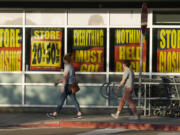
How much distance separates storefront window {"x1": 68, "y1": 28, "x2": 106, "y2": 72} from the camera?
14836 millimetres

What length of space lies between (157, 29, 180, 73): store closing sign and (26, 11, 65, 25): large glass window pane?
296cm

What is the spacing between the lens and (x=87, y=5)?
14.8 metres

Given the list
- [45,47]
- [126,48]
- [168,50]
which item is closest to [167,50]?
[168,50]

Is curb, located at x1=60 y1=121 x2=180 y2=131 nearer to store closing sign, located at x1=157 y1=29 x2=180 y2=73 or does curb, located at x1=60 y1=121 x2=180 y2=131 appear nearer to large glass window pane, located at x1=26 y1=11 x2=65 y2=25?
store closing sign, located at x1=157 y1=29 x2=180 y2=73

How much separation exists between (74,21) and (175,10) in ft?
9.81

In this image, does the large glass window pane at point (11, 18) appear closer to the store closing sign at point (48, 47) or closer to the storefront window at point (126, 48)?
the store closing sign at point (48, 47)

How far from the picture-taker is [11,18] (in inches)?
591

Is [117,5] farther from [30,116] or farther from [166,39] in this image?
[30,116]

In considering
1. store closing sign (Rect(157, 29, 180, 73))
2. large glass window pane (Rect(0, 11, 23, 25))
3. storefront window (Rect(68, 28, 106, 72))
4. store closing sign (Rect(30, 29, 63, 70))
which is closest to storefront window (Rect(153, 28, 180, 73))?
store closing sign (Rect(157, 29, 180, 73))

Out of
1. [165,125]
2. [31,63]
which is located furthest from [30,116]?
[165,125]

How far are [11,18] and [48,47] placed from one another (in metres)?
1.42

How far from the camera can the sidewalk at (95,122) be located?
1238cm

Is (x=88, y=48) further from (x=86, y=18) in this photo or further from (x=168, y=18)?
(x=168, y=18)

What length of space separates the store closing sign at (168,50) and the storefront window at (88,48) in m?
1.64
